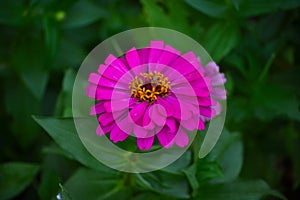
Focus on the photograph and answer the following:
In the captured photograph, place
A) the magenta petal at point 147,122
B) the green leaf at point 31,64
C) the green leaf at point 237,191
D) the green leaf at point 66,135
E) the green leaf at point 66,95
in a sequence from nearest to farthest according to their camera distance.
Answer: the magenta petal at point 147,122
the green leaf at point 66,135
the green leaf at point 237,191
the green leaf at point 66,95
the green leaf at point 31,64

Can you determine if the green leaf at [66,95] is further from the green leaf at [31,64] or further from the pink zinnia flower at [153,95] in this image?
the pink zinnia flower at [153,95]

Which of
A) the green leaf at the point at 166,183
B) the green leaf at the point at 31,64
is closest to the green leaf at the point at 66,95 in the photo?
the green leaf at the point at 31,64

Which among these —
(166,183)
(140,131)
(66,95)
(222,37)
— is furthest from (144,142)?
(222,37)

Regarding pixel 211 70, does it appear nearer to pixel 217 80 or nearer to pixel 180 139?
pixel 217 80

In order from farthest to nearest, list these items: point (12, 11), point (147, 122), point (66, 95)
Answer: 1. point (12, 11)
2. point (66, 95)
3. point (147, 122)

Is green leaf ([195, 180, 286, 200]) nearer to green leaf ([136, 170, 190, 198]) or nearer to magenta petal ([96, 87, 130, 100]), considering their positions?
green leaf ([136, 170, 190, 198])

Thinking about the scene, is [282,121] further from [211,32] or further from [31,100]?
[31,100]

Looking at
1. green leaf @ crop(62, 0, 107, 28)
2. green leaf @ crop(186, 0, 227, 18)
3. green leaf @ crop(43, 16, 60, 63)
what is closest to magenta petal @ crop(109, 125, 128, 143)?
green leaf @ crop(186, 0, 227, 18)
